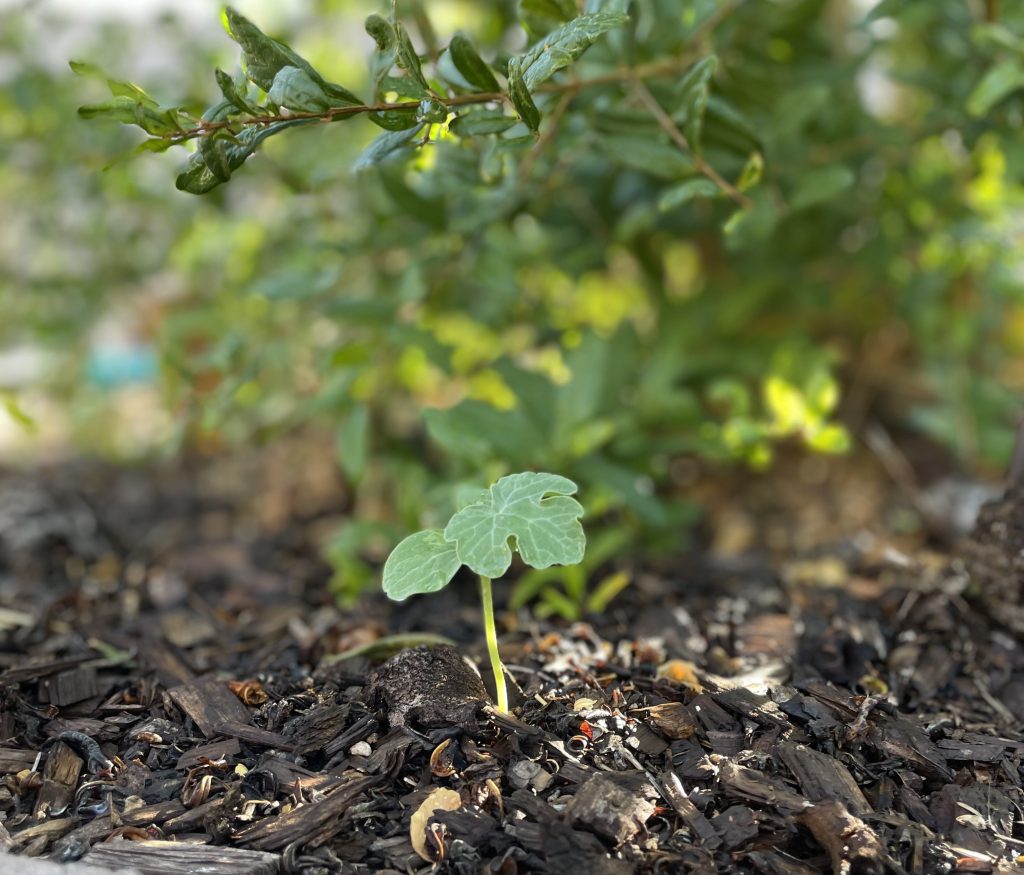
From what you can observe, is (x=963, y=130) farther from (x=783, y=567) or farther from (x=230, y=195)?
(x=230, y=195)

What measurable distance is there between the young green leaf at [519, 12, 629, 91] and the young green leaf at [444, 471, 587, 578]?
0.47m

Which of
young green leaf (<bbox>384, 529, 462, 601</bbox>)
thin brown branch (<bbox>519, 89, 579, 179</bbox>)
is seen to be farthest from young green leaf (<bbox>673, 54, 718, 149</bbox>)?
young green leaf (<bbox>384, 529, 462, 601</bbox>)

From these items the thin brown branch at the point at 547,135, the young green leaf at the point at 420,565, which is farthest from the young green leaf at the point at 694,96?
the young green leaf at the point at 420,565

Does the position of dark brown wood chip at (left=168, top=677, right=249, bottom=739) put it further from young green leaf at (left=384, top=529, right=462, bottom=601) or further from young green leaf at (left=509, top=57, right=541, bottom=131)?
young green leaf at (left=509, top=57, right=541, bottom=131)

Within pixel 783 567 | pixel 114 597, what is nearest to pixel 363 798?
pixel 114 597

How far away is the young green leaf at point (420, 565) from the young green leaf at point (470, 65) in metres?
0.56

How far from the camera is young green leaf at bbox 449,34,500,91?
1131mm

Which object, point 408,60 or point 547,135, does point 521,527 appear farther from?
point 547,135

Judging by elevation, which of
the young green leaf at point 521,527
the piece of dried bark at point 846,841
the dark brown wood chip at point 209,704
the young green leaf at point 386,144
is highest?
the young green leaf at point 386,144

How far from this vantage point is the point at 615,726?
1170 millimetres

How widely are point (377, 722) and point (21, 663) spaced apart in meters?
0.58

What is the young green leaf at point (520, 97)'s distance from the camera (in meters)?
1.04

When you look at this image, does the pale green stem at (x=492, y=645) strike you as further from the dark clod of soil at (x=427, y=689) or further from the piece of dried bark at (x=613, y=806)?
the piece of dried bark at (x=613, y=806)

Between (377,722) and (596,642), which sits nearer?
(377,722)
